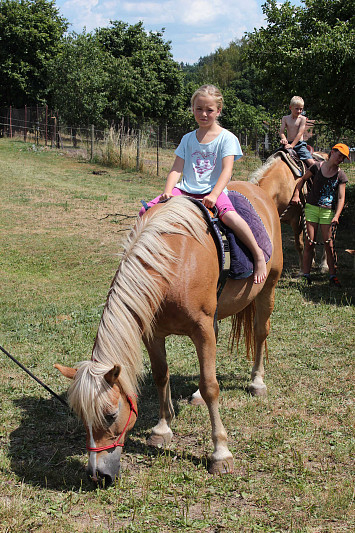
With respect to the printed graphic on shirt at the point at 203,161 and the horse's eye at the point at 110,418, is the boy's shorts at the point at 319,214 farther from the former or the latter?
the horse's eye at the point at 110,418

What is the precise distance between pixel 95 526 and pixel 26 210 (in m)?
11.1

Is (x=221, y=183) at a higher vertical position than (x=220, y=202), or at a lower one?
higher

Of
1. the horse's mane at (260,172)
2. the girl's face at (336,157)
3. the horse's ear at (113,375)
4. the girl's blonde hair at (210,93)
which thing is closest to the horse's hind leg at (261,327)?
the girl's blonde hair at (210,93)

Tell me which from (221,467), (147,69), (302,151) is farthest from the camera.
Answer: (147,69)

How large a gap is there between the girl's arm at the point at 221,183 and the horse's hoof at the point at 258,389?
1948 millimetres

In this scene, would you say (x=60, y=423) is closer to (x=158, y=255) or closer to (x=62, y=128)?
(x=158, y=255)

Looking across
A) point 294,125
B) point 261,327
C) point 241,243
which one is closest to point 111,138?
point 294,125

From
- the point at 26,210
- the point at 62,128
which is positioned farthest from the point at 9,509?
the point at 62,128

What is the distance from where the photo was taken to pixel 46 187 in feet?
52.4

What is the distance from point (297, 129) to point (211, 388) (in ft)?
20.4

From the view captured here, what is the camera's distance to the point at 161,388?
3803mm

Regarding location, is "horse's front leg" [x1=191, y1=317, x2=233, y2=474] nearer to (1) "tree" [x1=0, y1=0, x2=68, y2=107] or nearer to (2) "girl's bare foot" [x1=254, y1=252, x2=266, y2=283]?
(2) "girl's bare foot" [x1=254, y1=252, x2=266, y2=283]

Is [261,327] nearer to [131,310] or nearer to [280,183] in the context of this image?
[131,310]

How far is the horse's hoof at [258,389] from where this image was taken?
465 centimetres
